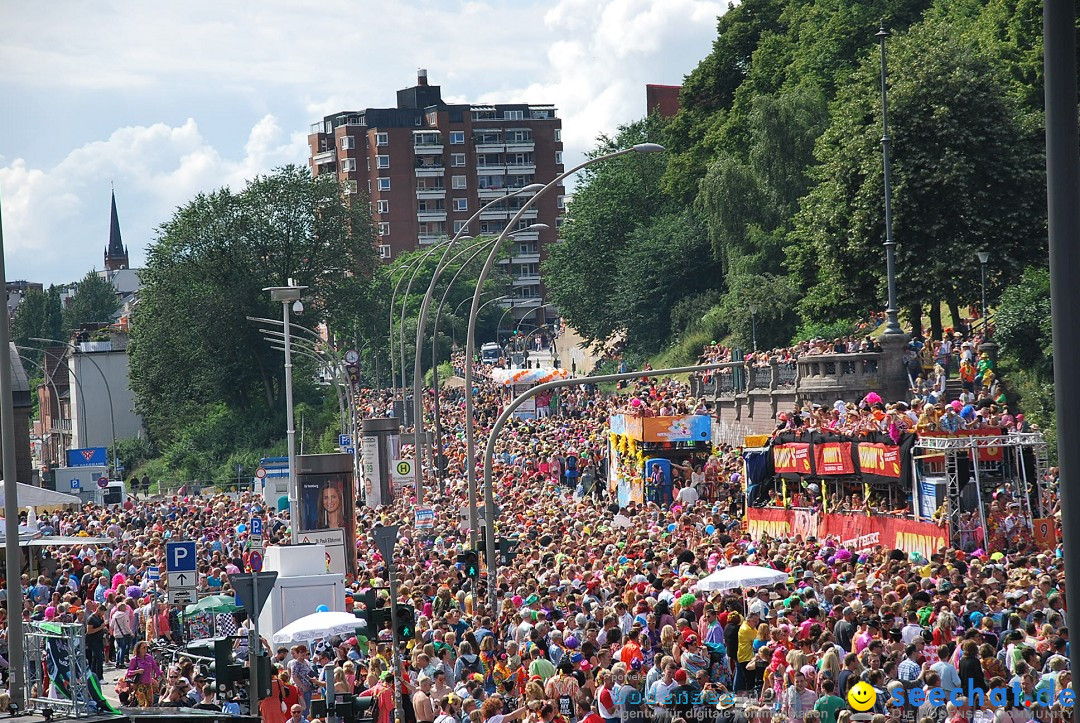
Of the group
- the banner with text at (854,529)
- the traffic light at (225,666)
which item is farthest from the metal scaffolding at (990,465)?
the traffic light at (225,666)

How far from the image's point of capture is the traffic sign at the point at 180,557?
2128cm

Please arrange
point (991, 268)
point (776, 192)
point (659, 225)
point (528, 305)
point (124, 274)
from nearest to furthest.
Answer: point (991, 268)
point (776, 192)
point (659, 225)
point (528, 305)
point (124, 274)

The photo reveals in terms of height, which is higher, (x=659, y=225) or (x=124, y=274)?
(x=124, y=274)

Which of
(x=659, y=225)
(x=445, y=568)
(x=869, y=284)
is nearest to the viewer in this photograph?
(x=445, y=568)

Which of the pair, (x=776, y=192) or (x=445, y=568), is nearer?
(x=445, y=568)

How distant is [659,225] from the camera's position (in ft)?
263

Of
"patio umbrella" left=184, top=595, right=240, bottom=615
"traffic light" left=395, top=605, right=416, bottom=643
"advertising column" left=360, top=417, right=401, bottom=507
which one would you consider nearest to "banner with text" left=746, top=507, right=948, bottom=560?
"patio umbrella" left=184, top=595, right=240, bottom=615

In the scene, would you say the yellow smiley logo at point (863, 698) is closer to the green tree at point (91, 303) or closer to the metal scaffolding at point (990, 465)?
the metal scaffolding at point (990, 465)

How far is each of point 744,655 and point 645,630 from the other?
1.08 m

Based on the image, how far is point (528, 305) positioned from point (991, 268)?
112444mm

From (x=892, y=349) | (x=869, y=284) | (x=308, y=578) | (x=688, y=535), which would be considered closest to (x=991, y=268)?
(x=869, y=284)

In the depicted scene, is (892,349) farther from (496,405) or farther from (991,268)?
(496,405)

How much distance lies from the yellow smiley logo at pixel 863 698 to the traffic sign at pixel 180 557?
1158cm

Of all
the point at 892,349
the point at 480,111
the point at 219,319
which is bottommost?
the point at 892,349
